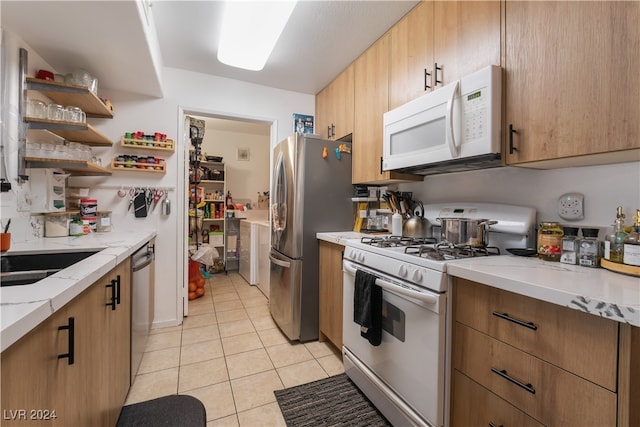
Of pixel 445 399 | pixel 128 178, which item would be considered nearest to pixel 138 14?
pixel 128 178

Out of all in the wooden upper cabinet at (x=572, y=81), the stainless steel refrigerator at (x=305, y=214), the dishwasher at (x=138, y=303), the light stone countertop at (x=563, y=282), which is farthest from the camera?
the stainless steel refrigerator at (x=305, y=214)

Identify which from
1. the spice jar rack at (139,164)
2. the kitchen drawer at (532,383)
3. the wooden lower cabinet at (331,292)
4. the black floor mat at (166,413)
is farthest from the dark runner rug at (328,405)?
the spice jar rack at (139,164)

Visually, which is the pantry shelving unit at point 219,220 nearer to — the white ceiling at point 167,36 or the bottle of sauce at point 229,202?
the bottle of sauce at point 229,202

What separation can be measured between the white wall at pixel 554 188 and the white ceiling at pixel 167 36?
119 centimetres

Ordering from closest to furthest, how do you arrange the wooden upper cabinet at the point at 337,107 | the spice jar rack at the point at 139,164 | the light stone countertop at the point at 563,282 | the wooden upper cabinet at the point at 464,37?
the light stone countertop at the point at 563,282
the wooden upper cabinet at the point at 464,37
the spice jar rack at the point at 139,164
the wooden upper cabinet at the point at 337,107

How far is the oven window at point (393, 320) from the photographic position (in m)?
1.34

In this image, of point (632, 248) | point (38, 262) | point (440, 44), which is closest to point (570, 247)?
point (632, 248)

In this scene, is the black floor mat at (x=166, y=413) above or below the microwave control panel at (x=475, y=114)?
below

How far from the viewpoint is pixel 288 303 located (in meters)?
2.28

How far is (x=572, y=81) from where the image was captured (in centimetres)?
103

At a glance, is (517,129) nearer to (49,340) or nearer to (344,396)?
(344,396)

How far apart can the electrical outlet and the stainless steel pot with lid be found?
269 millimetres

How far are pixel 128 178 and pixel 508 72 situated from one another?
281 cm

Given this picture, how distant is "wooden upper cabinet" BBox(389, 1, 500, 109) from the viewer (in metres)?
1.33
